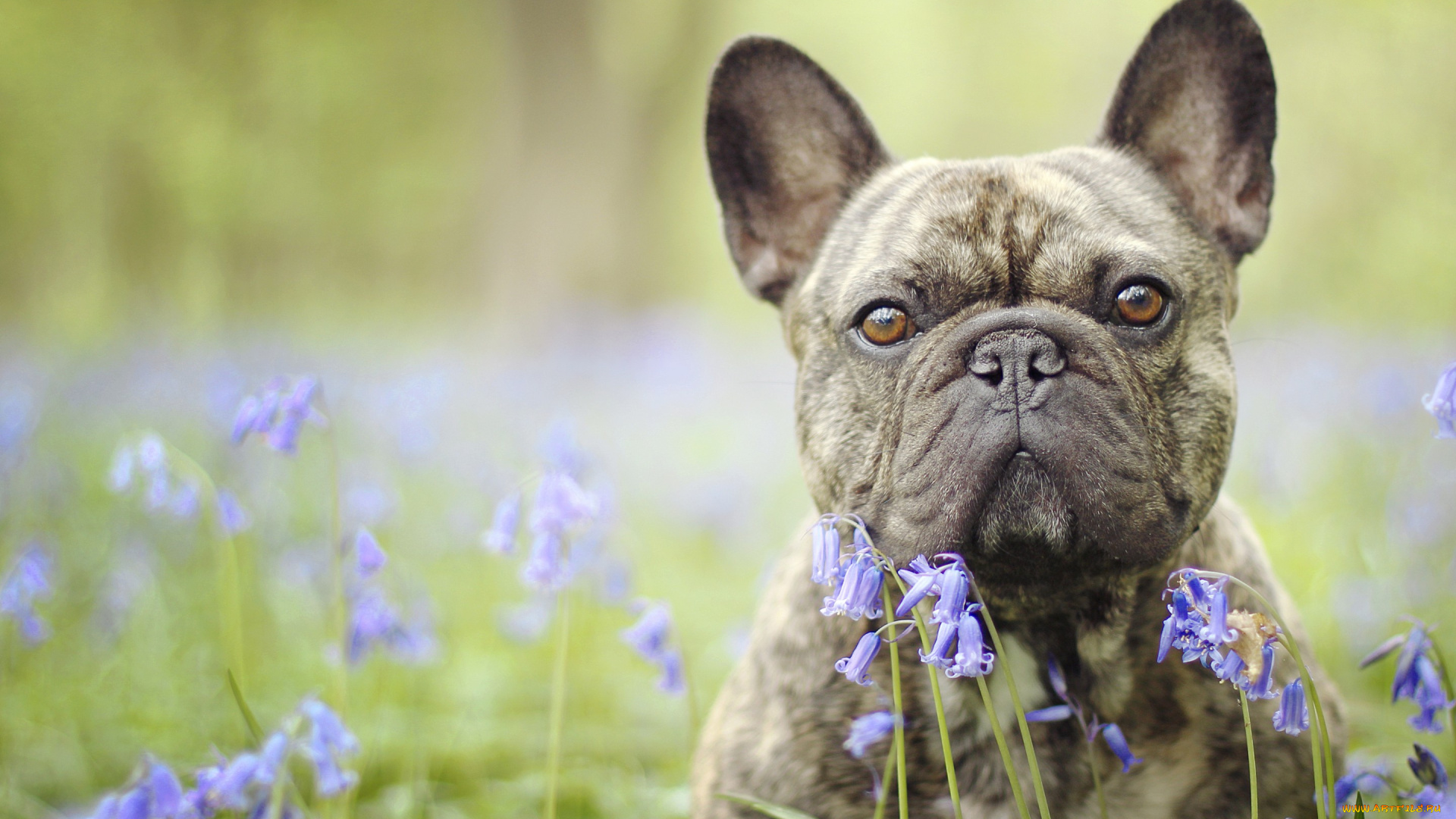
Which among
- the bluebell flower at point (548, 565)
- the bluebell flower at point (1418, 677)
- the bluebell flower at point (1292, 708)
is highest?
the bluebell flower at point (548, 565)

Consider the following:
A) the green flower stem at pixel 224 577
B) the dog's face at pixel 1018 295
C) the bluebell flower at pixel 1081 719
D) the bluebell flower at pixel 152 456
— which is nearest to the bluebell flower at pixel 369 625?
the green flower stem at pixel 224 577

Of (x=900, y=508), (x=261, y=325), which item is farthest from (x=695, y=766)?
(x=261, y=325)

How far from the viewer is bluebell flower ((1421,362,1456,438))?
167 centimetres

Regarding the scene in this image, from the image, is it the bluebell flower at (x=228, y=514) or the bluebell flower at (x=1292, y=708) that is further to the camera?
the bluebell flower at (x=228, y=514)

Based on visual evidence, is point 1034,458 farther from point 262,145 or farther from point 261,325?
point 261,325

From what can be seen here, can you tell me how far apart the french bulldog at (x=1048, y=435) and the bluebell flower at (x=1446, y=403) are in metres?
0.53

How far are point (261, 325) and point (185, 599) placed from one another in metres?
10.1

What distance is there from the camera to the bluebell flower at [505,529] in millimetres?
2320

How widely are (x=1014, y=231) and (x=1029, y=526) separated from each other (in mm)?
760

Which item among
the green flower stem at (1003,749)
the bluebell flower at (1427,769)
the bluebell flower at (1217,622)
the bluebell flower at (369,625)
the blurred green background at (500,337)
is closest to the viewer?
the bluebell flower at (1217,622)

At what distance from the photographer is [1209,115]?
272 centimetres

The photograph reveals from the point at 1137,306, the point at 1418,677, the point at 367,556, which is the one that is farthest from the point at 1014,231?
the point at 367,556

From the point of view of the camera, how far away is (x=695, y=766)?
290 cm

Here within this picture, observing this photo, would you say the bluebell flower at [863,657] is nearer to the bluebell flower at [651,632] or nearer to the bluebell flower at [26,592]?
the bluebell flower at [651,632]
